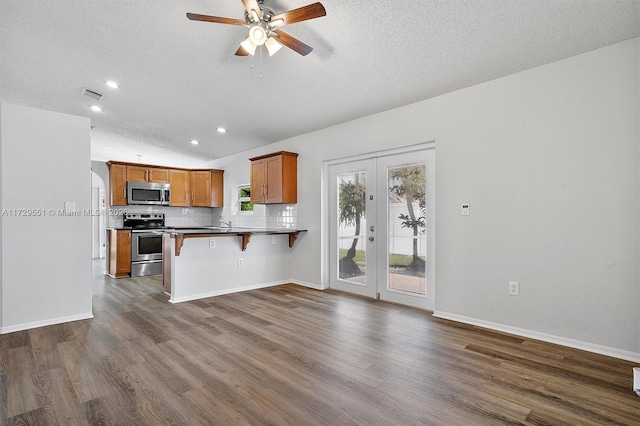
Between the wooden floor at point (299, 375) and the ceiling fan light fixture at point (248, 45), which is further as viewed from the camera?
the ceiling fan light fixture at point (248, 45)

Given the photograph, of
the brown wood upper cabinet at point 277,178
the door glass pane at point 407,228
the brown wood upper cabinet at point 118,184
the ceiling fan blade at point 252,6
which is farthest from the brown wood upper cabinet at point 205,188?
the ceiling fan blade at point 252,6

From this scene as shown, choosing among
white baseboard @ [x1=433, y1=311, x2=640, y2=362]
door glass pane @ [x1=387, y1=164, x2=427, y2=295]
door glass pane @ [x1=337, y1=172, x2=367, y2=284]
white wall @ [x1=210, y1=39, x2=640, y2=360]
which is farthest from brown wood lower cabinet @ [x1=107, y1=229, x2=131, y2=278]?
white baseboard @ [x1=433, y1=311, x2=640, y2=362]

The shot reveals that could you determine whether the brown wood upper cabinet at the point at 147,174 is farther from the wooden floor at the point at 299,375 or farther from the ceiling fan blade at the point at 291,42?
the ceiling fan blade at the point at 291,42

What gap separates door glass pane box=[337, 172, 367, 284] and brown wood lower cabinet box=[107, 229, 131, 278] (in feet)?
13.5

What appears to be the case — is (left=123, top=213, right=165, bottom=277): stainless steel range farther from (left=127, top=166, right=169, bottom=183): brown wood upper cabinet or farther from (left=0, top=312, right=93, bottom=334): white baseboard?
(left=0, top=312, right=93, bottom=334): white baseboard

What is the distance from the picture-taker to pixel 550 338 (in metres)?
2.92

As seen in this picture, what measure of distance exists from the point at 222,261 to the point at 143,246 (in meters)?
2.53

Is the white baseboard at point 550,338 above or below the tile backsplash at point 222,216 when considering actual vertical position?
below

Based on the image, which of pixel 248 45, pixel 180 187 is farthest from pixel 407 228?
pixel 180 187

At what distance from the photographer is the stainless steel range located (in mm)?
6191

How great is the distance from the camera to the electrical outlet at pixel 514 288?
10.3 ft

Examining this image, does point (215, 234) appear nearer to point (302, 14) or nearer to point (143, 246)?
point (143, 246)

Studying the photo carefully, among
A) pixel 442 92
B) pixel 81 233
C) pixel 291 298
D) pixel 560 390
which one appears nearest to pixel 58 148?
pixel 81 233

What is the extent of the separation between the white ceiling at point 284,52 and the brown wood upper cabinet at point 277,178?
3.40ft
